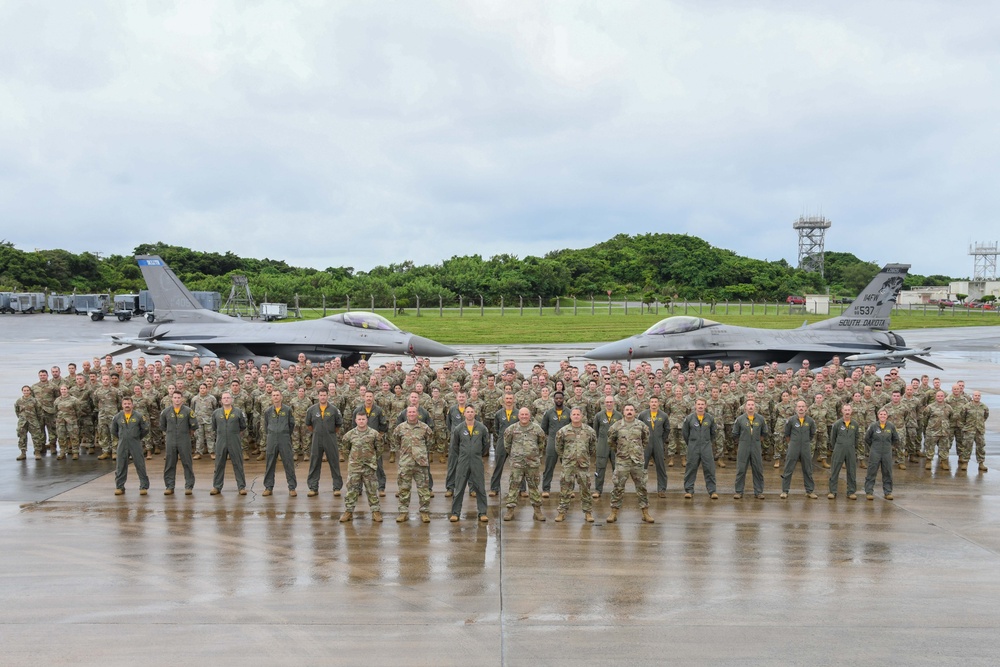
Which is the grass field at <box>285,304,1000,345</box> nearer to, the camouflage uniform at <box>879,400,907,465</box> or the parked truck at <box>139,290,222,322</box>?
the parked truck at <box>139,290,222,322</box>

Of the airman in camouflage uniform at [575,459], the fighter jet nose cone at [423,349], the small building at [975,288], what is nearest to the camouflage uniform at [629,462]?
the airman in camouflage uniform at [575,459]

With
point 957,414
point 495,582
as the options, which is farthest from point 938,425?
point 495,582

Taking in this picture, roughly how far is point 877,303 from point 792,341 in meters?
3.22

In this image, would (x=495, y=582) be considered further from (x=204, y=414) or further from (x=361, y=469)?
(x=204, y=414)

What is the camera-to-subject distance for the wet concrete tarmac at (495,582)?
17.8 feet

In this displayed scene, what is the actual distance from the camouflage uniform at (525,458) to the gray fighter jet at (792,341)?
10972mm

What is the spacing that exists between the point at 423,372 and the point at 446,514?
5.89m

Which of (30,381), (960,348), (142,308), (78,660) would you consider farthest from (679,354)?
(142,308)

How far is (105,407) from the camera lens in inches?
446

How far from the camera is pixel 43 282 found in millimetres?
81125

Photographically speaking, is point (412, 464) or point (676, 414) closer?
point (412, 464)

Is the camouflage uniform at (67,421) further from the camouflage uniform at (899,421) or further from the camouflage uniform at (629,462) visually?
the camouflage uniform at (899,421)

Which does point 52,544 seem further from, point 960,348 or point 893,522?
point 960,348

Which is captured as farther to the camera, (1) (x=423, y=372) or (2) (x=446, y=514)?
(1) (x=423, y=372)
